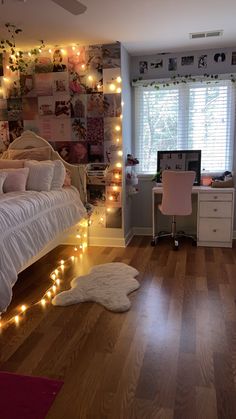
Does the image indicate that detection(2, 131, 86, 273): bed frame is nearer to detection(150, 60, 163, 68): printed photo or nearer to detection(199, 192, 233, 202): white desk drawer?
detection(199, 192, 233, 202): white desk drawer

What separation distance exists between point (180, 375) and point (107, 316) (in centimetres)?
80

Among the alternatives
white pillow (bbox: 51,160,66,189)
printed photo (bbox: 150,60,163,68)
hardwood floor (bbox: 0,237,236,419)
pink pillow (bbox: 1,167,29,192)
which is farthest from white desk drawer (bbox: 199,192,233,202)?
pink pillow (bbox: 1,167,29,192)

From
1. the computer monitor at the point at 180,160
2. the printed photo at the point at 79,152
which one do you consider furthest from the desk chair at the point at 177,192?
the printed photo at the point at 79,152

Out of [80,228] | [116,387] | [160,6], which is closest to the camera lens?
[116,387]

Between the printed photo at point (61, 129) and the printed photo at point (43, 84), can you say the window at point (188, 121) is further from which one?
the printed photo at point (43, 84)

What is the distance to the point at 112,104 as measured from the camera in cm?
408

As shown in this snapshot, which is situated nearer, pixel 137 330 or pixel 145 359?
pixel 145 359

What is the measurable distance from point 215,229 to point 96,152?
182 centimetres

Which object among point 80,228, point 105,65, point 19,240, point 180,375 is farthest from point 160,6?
point 180,375

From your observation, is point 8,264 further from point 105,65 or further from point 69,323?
point 105,65

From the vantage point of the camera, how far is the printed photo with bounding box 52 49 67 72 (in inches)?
162

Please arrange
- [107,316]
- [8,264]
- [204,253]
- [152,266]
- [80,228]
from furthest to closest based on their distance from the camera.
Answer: [80,228]
[204,253]
[152,266]
[107,316]
[8,264]

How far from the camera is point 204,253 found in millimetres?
4004

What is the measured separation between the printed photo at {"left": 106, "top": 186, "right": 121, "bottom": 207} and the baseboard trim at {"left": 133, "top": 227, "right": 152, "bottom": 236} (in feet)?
2.44
